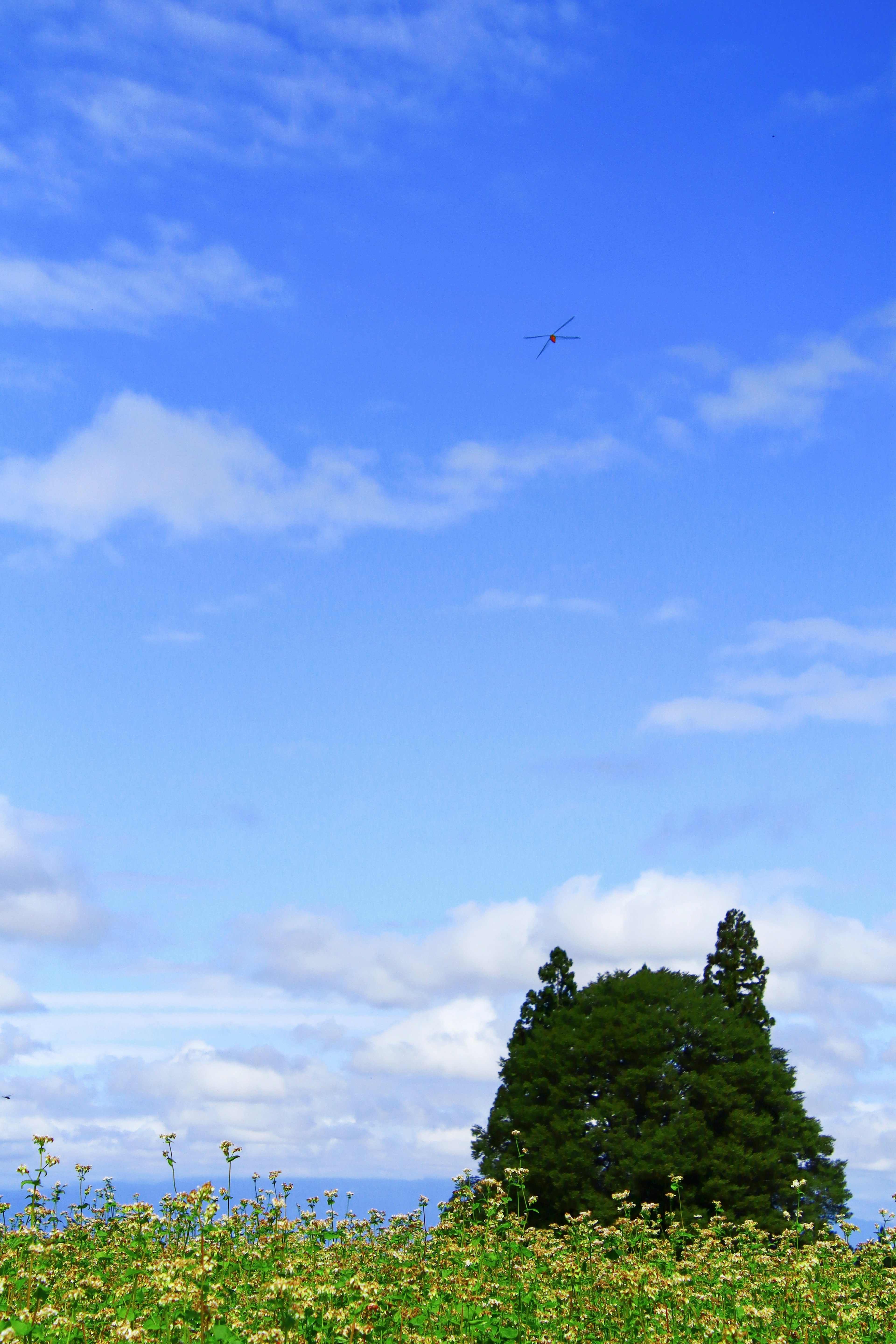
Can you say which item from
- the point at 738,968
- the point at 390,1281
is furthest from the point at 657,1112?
the point at 390,1281

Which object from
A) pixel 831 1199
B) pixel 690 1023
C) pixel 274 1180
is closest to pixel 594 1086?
pixel 690 1023

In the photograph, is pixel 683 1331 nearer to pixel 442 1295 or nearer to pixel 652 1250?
pixel 442 1295

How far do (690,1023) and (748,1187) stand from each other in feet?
23.8

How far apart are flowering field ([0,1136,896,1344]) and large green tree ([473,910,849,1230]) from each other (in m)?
29.7

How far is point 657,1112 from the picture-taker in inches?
1923

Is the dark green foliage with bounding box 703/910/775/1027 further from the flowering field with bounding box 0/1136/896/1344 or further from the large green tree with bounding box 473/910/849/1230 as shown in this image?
the flowering field with bounding box 0/1136/896/1344

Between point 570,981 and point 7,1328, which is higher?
point 570,981

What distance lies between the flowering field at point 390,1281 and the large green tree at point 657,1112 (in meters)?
29.7

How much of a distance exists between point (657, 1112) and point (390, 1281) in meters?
38.5

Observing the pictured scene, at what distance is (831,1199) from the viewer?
51.0 metres

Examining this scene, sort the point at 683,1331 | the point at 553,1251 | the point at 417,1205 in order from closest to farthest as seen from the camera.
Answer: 1. the point at 683,1331
2. the point at 553,1251
3. the point at 417,1205

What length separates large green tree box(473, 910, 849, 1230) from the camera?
47.0m

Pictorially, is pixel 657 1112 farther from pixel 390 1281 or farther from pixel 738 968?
pixel 390 1281

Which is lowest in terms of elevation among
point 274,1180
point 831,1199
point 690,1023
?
point 831,1199
